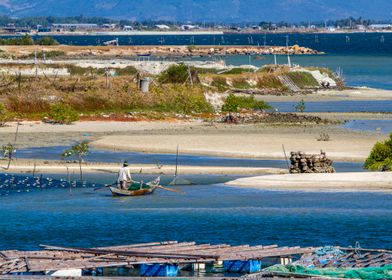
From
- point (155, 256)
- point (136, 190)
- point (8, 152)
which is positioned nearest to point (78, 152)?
point (8, 152)

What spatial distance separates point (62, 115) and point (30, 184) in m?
23.7

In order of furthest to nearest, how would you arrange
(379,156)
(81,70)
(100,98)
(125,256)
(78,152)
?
(81,70) → (100,98) → (78,152) → (379,156) → (125,256)

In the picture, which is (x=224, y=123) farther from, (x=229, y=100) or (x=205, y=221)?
(x=205, y=221)

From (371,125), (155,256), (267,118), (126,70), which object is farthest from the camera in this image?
(126,70)

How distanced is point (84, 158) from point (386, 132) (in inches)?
778

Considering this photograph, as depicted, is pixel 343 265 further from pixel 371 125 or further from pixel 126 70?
pixel 126 70

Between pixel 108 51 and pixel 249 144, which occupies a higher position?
pixel 108 51

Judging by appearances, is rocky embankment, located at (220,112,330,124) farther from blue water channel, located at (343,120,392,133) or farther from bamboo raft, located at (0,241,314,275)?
bamboo raft, located at (0,241,314,275)

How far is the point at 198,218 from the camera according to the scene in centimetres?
3641

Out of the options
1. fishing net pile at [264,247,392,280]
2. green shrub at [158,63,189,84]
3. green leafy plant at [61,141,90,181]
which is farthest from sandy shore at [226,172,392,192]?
green shrub at [158,63,189,84]

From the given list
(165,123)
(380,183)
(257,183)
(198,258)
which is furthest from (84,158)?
(198,258)

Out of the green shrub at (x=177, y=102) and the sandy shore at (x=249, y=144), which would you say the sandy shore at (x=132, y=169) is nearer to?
the sandy shore at (x=249, y=144)

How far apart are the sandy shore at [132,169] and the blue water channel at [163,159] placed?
1.48 meters

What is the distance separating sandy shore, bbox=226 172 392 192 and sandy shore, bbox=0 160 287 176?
2725mm
